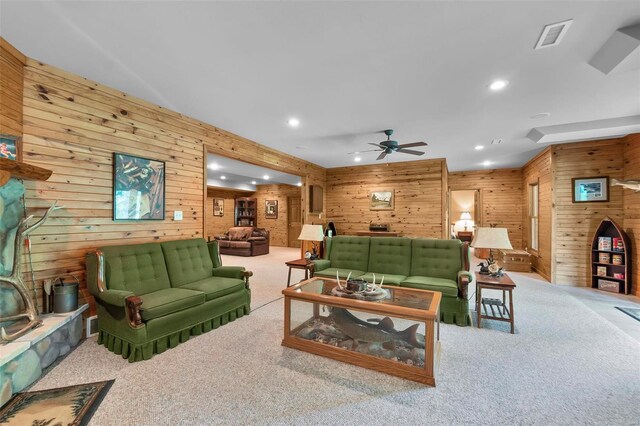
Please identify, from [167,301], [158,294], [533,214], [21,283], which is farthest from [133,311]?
[533,214]

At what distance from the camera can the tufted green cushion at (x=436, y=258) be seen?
12.5 ft

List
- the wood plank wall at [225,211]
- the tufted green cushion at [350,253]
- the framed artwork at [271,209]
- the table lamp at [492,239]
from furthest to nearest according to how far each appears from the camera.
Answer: the wood plank wall at [225,211]
the framed artwork at [271,209]
the tufted green cushion at [350,253]
the table lamp at [492,239]

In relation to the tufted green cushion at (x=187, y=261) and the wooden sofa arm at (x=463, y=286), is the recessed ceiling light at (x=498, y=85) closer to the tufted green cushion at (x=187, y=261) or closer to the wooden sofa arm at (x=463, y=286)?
the wooden sofa arm at (x=463, y=286)

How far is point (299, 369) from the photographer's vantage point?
7.72 feet

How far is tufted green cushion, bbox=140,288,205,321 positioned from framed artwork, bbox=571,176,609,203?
6.81m

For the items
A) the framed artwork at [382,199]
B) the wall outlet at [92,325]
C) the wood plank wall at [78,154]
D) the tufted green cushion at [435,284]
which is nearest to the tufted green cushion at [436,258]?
the tufted green cushion at [435,284]

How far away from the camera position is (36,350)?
2.24 metres

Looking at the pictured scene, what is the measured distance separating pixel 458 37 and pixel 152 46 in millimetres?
2626

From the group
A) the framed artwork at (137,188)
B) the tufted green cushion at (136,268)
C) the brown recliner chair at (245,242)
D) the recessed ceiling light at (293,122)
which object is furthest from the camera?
the brown recliner chair at (245,242)

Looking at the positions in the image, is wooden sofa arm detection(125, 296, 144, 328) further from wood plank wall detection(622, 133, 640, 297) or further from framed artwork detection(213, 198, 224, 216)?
framed artwork detection(213, 198, 224, 216)

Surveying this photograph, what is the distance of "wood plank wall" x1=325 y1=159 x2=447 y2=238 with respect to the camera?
7.30 m

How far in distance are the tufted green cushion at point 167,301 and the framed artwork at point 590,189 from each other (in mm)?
6809

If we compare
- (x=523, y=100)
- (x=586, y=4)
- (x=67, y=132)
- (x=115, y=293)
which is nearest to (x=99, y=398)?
(x=115, y=293)

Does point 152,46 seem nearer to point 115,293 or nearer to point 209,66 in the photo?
point 209,66
